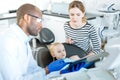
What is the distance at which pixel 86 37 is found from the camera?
2.27m

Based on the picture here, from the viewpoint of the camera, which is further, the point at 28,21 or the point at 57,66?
the point at 57,66

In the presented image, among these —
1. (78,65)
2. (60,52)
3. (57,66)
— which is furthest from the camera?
(60,52)

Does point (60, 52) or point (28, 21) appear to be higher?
point (28, 21)

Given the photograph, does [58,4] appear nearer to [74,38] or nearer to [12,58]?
[74,38]

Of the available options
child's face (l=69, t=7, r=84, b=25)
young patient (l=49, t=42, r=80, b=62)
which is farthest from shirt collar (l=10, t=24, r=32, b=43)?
child's face (l=69, t=7, r=84, b=25)

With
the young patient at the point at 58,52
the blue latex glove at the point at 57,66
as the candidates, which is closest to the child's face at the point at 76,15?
the young patient at the point at 58,52

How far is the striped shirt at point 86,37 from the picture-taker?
7.31 ft

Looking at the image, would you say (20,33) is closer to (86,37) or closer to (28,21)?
(28,21)

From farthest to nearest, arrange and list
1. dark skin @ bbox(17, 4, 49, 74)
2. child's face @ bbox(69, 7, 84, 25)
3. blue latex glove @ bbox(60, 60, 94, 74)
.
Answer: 1. child's face @ bbox(69, 7, 84, 25)
2. dark skin @ bbox(17, 4, 49, 74)
3. blue latex glove @ bbox(60, 60, 94, 74)

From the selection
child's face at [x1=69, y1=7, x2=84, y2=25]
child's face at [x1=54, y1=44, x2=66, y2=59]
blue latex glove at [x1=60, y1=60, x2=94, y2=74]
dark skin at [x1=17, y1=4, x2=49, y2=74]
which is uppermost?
dark skin at [x1=17, y1=4, x2=49, y2=74]

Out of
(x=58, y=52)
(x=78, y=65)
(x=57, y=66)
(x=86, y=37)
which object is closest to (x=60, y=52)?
(x=58, y=52)

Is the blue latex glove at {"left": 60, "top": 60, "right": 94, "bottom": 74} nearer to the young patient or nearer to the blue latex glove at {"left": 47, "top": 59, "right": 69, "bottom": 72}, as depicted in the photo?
the blue latex glove at {"left": 47, "top": 59, "right": 69, "bottom": 72}

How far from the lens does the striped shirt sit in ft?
7.31

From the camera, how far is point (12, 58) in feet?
3.94
